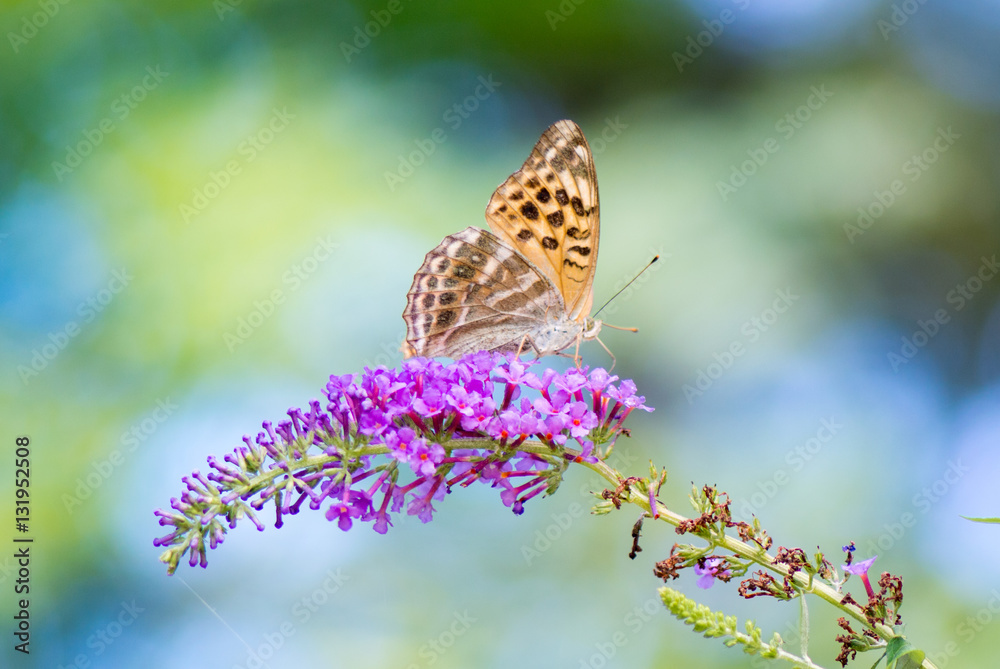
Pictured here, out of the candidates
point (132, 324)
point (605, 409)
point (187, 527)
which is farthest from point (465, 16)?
point (187, 527)

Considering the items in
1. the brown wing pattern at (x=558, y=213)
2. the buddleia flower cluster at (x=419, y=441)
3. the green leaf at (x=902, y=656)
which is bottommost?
the buddleia flower cluster at (x=419, y=441)

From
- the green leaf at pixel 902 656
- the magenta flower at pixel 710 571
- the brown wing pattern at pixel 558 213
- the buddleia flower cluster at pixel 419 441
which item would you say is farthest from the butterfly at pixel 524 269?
the green leaf at pixel 902 656

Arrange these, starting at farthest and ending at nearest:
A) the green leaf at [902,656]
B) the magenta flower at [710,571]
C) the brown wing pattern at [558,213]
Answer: the brown wing pattern at [558,213], the magenta flower at [710,571], the green leaf at [902,656]

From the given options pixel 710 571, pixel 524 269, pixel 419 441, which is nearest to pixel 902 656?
pixel 710 571

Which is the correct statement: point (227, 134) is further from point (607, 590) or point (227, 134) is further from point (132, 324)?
point (607, 590)

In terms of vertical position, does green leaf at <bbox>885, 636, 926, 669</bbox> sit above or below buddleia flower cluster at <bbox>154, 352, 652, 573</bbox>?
above

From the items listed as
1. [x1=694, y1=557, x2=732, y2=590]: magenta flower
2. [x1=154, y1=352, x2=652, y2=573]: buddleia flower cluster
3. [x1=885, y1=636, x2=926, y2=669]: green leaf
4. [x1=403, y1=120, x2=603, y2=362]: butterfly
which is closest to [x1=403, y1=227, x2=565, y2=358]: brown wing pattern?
[x1=403, y1=120, x2=603, y2=362]: butterfly

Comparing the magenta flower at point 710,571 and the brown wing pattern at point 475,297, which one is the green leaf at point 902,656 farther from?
the brown wing pattern at point 475,297

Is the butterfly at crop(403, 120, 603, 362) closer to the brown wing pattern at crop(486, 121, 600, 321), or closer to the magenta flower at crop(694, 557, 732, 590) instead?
the brown wing pattern at crop(486, 121, 600, 321)
